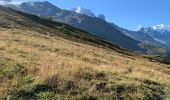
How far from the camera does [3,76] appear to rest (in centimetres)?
1571

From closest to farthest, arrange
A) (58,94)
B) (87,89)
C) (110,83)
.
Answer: (58,94), (87,89), (110,83)

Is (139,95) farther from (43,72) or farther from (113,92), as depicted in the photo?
(43,72)

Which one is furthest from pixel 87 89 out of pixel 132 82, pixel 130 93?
pixel 132 82

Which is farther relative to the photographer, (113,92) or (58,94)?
(113,92)

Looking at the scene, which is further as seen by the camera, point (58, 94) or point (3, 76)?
point (3, 76)

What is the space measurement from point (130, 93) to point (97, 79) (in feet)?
6.86

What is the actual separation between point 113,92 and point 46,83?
10.0ft

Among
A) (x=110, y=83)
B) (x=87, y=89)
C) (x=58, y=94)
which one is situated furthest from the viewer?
(x=110, y=83)

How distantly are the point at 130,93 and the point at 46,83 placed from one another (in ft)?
12.9

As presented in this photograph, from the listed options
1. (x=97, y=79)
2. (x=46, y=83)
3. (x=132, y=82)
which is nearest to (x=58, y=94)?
(x=46, y=83)

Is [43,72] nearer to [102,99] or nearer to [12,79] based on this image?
[12,79]

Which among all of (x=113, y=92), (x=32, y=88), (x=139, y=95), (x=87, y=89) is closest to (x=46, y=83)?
(x=32, y=88)

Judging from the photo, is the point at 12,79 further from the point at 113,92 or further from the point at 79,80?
the point at 113,92

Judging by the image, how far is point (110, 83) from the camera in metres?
17.0
